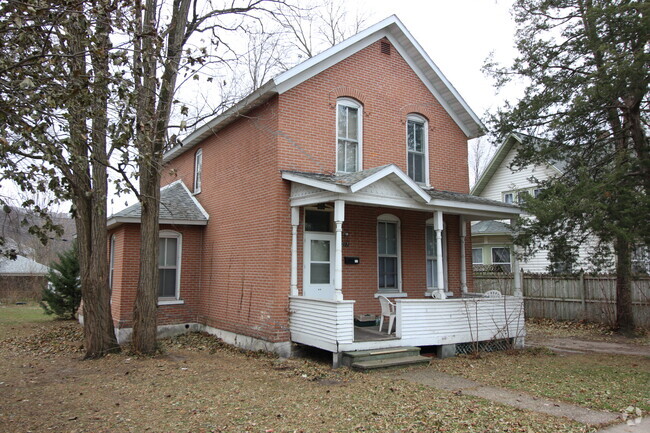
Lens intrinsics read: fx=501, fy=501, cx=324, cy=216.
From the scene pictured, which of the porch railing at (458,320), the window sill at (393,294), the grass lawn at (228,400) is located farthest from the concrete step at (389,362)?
the window sill at (393,294)

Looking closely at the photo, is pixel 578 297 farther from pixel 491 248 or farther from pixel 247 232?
pixel 247 232

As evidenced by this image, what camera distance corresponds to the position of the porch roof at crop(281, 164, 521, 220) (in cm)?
1009

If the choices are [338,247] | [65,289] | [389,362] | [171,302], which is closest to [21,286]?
[65,289]

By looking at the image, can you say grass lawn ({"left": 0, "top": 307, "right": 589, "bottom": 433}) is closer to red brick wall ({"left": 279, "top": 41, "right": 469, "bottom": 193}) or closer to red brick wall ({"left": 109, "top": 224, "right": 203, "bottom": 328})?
red brick wall ({"left": 109, "top": 224, "right": 203, "bottom": 328})

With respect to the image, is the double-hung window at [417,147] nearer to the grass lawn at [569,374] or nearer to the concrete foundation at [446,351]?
the concrete foundation at [446,351]

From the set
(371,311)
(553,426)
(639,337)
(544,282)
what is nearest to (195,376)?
(371,311)

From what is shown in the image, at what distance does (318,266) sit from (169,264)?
5096 millimetres

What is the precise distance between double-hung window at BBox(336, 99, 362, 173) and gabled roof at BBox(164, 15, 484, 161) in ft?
3.82

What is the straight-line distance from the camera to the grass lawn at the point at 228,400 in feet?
20.4

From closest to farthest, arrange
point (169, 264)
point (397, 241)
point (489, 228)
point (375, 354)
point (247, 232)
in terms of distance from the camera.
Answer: point (375, 354) → point (247, 232) → point (397, 241) → point (169, 264) → point (489, 228)

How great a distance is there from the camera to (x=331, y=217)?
1244cm

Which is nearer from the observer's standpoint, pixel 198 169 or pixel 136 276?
pixel 136 276

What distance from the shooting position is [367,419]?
648 cm

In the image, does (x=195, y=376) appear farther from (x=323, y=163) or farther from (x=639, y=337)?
(x=639, y=337)
